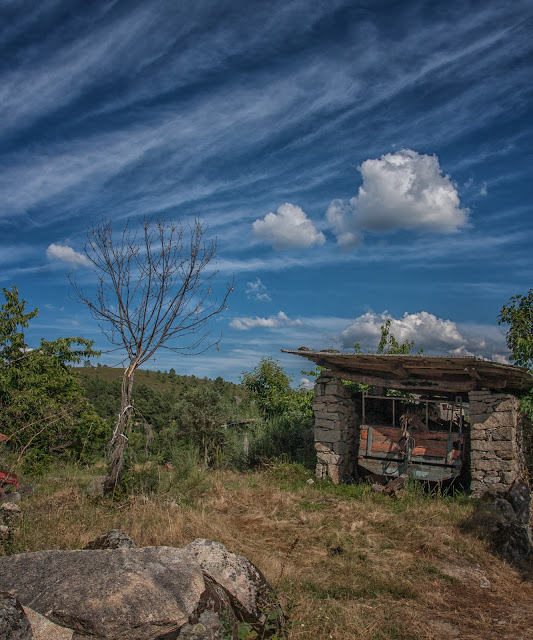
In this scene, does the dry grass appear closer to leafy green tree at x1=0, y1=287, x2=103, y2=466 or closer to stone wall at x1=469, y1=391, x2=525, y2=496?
stone wall at x1=469, y1=391, x2=525, y2=496

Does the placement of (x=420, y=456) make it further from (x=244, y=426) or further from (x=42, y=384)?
(x=42, y=384)

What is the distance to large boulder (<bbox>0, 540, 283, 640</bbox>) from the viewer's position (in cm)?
318

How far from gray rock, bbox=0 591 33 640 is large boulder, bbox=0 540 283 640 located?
13.2 inches

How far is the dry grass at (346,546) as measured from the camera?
4.54m

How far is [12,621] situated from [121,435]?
446cm

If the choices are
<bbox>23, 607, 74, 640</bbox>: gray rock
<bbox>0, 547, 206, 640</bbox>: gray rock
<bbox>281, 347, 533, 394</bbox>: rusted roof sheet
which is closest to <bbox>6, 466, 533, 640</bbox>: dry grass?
<bbox>0, 547, 206, 640</bbox>: gray rock

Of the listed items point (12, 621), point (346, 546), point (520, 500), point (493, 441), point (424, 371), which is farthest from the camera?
point (424, 371)

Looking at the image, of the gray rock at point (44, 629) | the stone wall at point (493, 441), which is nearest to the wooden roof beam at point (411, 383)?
the stone wall at point (493, 441)

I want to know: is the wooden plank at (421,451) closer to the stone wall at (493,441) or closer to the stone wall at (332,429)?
the stone wall at (493,441)

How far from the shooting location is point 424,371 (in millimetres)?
9969

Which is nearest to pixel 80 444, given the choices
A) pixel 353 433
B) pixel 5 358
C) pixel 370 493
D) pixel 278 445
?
pixel 5 358

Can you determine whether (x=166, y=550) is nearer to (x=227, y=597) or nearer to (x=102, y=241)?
(x=227, y=597)

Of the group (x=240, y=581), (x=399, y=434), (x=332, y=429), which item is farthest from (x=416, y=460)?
(x=240, y=581)

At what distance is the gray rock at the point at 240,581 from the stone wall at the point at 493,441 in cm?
649
